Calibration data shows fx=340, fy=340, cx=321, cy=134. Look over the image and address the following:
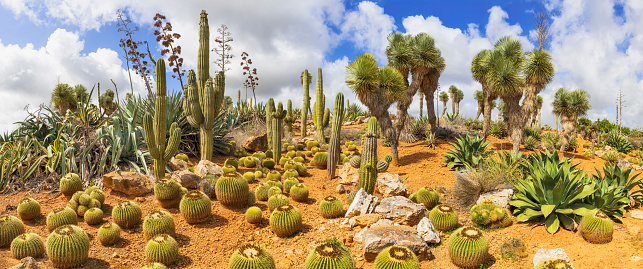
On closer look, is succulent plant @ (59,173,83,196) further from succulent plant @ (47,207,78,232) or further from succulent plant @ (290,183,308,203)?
succulent plant @ (290,183,308,203)

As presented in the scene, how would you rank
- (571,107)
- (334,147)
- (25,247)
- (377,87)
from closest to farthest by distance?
(25,247) < (334,147) < (377,87) < (571,107)

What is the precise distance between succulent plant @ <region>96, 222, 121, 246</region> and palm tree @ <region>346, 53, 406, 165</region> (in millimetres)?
9689

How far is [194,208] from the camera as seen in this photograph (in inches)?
248

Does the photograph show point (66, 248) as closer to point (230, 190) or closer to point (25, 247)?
point (25, 247)

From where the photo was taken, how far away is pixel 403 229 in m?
5.74

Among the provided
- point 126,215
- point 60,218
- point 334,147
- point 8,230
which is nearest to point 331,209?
point 334,147

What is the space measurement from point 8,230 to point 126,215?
1611 millimetres

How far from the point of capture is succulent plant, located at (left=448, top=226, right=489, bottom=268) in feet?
16.2

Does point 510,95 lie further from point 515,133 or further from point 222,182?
point 222,182

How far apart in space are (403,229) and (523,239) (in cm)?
202

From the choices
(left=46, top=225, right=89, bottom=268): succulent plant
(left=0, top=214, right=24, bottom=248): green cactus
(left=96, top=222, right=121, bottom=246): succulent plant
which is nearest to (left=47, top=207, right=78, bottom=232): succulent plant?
(left=0, top=214, right=24, bottom=248): green cactus

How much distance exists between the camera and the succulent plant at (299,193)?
784 centimetres

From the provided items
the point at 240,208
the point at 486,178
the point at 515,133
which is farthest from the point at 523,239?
the point at 515,133

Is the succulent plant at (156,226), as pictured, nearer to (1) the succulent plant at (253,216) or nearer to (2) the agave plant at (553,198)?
(1) the succulent plant at (253,216)
